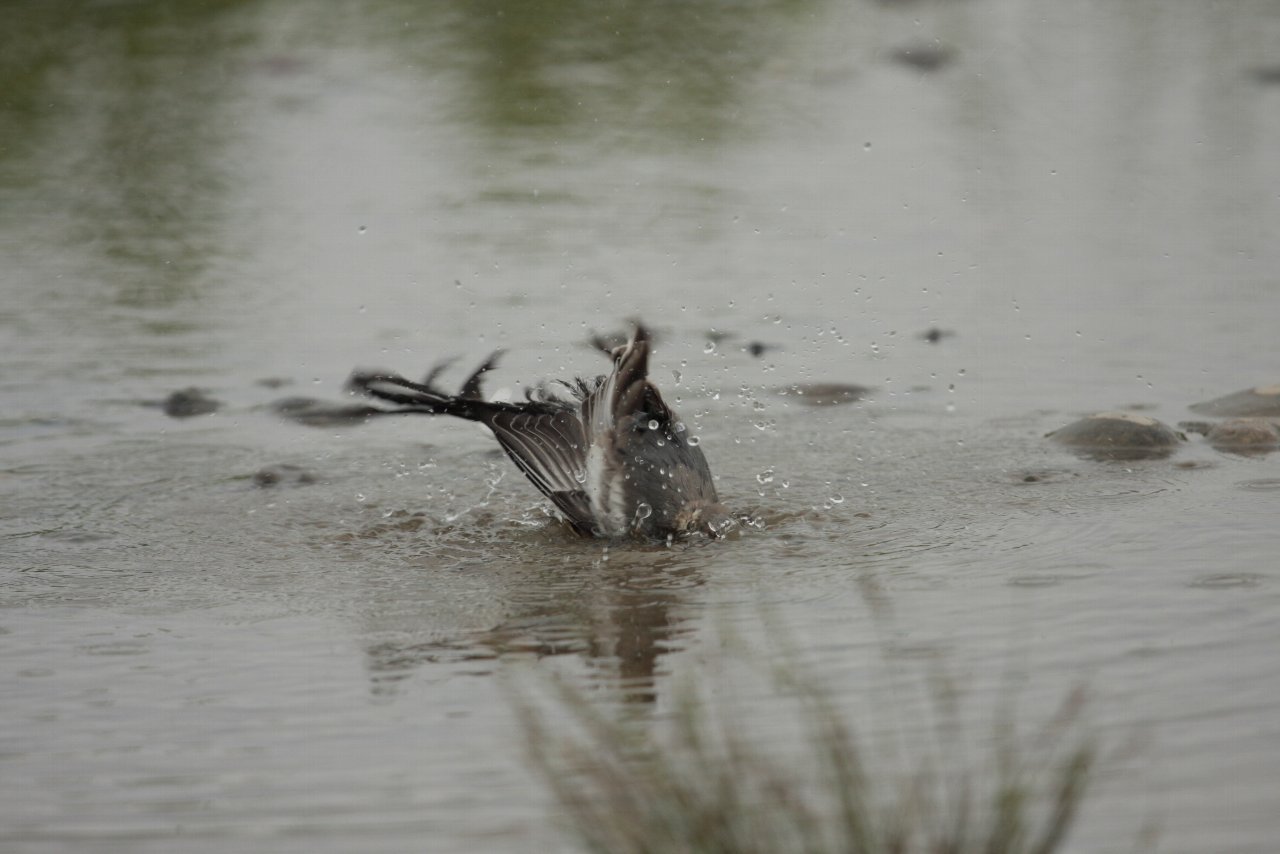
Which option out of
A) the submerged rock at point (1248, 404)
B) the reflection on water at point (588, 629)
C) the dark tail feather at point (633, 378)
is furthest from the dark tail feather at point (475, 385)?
the submerged rock at point (1248, 404)

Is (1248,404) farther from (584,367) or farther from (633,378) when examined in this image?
(584,367)

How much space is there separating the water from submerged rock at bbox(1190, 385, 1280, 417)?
1.34 ft

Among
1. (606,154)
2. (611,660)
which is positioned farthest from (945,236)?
(611,660)

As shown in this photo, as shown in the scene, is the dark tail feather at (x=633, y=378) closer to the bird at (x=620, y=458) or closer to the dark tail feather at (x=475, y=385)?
the bird at (x=620, y=458)

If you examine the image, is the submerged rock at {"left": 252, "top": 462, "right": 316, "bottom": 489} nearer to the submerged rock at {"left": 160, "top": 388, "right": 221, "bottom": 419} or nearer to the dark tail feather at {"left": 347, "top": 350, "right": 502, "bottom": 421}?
the dark tail feather at {"left": 347, "top": 350, "right": 502, "bottom": 421}

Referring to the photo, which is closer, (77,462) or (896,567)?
(896,567)

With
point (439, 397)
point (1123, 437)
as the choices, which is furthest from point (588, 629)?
point (1123, 437)

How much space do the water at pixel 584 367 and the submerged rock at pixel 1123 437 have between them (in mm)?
146

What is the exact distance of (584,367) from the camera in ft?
33.7

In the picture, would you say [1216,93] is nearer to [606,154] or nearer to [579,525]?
[606,154]

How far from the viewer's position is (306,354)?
10688 mm

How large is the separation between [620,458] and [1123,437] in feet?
8.42

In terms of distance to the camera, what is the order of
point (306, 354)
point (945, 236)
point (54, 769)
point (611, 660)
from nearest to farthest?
point (54, 769)
point (611, 660)
point (306, 354)
point (945, 236)

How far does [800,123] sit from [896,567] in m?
10.7
